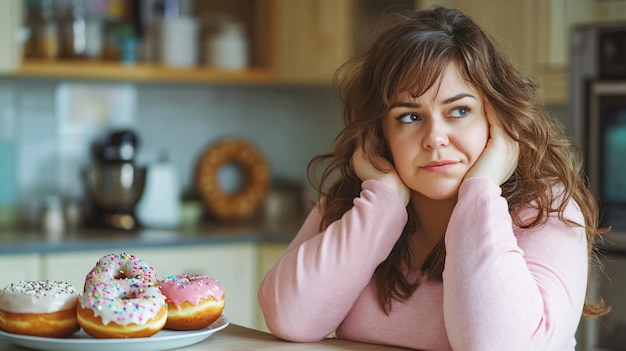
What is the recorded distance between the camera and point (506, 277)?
1.32 m

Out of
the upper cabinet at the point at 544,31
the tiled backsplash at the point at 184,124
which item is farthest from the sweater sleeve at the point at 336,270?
the tiled backsplash at the point at 184,124

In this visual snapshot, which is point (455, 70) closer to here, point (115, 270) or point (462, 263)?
point (462, 263)

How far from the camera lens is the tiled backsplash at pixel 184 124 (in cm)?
361

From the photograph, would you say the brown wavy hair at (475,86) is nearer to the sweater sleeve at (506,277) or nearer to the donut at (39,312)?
the sweater sleeve at (506,277)

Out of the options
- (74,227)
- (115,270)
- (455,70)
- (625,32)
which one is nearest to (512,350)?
(455,70)

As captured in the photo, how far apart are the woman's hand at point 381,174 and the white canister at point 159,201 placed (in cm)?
208

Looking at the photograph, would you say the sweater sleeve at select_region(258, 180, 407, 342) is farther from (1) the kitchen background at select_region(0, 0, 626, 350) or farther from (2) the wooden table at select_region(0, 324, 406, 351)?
(1) the kitchen background at select_region(0, 0, 626, 350)

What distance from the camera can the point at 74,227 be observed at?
138 inches

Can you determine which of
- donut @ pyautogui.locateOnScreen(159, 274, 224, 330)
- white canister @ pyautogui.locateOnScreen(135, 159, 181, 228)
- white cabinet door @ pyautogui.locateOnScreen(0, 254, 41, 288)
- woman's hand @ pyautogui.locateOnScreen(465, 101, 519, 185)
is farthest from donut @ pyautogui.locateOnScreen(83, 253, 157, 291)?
white canister @ pyautogui.locateOnScreen(135, 159, 181, 228)

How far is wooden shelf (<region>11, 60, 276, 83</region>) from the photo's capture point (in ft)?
11.1

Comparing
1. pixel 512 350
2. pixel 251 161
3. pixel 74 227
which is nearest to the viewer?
pixel 512 350

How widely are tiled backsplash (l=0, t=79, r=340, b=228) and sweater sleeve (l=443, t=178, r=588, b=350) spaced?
7.11ft

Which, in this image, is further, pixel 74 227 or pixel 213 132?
pixel 213 132

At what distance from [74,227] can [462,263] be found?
240 cm
